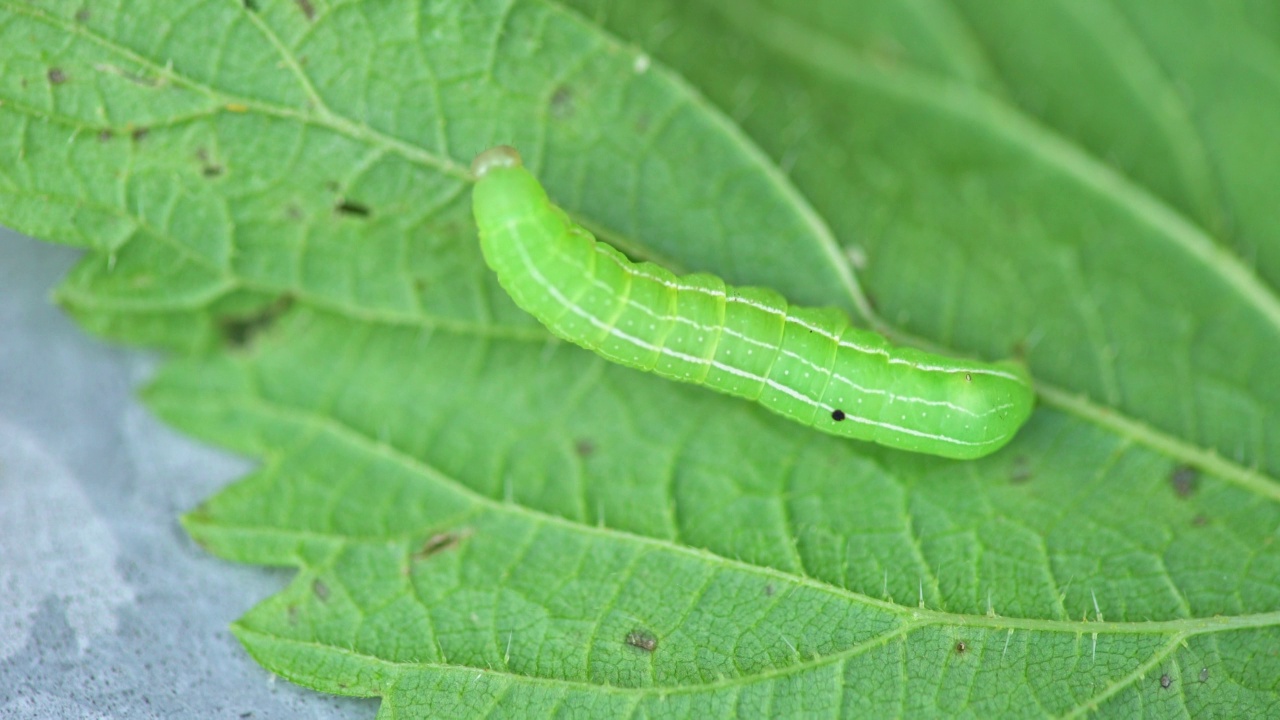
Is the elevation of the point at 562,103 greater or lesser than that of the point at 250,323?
greater

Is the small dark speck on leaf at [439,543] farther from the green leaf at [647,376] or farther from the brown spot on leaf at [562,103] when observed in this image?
the brown spot on leaf at [562,103]

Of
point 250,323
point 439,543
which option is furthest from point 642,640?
point 250,323

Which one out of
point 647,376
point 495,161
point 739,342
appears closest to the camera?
point 495,161

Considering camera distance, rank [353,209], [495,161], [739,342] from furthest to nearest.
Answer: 1. [353,209]
2. [739,342]
3. [495,161]

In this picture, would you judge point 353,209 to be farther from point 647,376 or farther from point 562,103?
point 647,376

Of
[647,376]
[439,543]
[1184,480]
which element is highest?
[1184,480]

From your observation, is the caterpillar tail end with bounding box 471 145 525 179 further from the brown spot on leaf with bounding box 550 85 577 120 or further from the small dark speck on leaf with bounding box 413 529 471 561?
the small dark speck on leaf with bounding box 413 529 471 561
